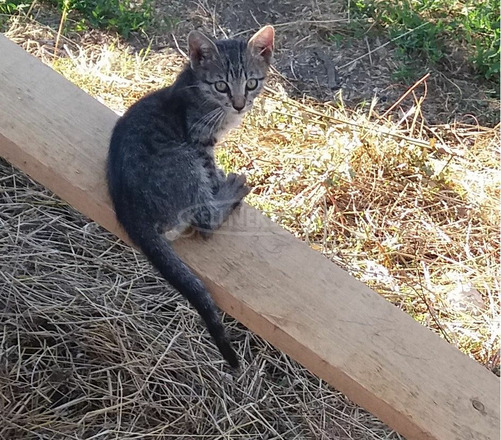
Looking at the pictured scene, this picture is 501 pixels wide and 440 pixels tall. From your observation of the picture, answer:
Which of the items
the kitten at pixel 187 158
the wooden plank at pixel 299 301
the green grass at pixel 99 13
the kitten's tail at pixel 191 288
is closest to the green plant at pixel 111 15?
the green grass at pixel 99 13

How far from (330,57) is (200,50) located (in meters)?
1.48

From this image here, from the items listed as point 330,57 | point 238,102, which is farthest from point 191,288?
point 330,57

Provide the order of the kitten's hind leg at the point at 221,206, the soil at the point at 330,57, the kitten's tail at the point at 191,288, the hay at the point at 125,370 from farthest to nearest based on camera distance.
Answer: the soil at the point at 330,57, the hay at the point at 125,370, the kitten's hind leg at the point at 221,206, the kitten's tail at the point at 191,288

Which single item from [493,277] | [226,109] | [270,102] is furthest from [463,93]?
[226,109]

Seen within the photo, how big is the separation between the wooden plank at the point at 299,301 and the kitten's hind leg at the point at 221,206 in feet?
0.10

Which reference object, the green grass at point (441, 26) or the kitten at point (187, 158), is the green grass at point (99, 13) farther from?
the kitten at point (187, 158)

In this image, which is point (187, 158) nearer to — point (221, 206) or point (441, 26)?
point (221, 206)

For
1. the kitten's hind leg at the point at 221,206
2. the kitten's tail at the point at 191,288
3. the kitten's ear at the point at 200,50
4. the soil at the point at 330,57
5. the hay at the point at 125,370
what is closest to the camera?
the kitten's tail at the point at 191,288

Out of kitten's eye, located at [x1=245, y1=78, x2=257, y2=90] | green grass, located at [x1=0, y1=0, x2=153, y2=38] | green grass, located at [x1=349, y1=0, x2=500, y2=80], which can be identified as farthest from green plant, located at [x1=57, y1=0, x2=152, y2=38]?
kitten's eye, located at [x1=245, y1=78, x2=257, y2=90]

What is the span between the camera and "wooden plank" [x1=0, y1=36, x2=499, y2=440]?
4.48ft

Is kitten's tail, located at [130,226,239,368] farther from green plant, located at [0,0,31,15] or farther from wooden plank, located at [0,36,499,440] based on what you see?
green plant, located at [0,0,31,15]

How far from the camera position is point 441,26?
352 cm

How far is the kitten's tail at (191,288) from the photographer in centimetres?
154

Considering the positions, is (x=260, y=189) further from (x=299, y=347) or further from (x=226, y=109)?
(x=299, y=347)
